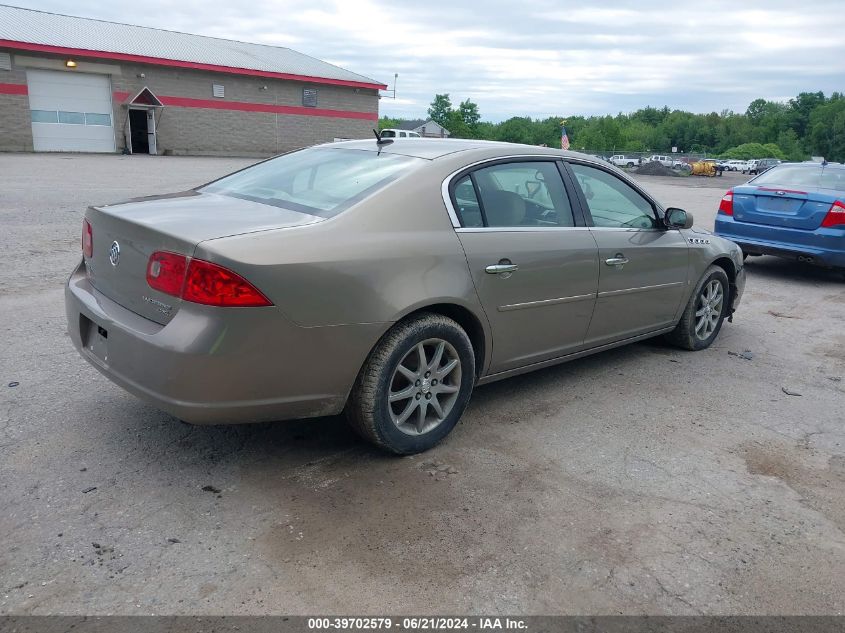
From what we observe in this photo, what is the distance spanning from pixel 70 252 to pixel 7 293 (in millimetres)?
1928

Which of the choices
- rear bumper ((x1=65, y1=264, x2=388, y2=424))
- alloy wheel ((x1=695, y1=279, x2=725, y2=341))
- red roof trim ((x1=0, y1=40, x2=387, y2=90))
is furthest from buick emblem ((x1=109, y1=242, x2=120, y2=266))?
red roof trim ((x1=0, y1=40, x2=387, y2=90))

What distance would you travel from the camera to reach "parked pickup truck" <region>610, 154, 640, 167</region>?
56.5m

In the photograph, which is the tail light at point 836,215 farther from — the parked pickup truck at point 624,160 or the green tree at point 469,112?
the green tree at point 469,112

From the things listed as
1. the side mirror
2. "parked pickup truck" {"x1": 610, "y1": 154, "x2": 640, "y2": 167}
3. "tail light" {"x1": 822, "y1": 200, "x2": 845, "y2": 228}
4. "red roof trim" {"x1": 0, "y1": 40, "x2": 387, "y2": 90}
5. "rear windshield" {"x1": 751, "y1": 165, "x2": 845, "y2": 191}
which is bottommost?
"parked pickup truck" {"x1": 610, "y1": 154, "x2": 640, "y2": 167}

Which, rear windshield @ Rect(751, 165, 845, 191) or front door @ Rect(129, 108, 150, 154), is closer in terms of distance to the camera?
rear windshield @ Rect(751, 165, 845, 191)

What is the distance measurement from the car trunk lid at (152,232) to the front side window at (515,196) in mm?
966

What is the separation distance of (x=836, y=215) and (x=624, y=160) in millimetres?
52472

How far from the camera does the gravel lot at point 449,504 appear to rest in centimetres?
256

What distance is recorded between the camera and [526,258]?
3941mm

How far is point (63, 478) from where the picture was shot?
3.18 metres

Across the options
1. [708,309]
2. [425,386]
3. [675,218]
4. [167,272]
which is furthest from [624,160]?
[167,272]

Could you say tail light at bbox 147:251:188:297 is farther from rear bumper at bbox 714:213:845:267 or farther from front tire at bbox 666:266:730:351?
rear bumper at bbox 714:213:845:267

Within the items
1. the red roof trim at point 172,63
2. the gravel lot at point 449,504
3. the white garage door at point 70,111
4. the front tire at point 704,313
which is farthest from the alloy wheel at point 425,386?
the white garage door at point 70,111

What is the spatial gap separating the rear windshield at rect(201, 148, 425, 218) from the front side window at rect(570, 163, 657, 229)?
1.31 m
